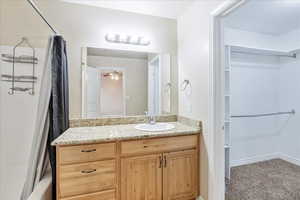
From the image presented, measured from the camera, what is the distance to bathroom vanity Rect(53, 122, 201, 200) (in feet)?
4.56

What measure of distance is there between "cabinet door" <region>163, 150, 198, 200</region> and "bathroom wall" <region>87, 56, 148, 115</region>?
0.80 m

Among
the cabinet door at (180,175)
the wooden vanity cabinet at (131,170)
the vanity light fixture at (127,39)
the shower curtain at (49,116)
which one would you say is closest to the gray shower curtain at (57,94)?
the shower curtain at (49,116)

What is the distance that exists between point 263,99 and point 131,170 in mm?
2737

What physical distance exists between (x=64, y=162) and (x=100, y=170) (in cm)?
32

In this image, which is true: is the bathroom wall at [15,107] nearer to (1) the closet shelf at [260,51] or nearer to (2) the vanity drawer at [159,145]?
(2) the vanity drawer at [159,145]

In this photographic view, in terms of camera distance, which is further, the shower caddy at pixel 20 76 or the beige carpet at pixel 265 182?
the beige carpet at pixel 265 182

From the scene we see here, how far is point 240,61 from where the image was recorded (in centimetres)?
272

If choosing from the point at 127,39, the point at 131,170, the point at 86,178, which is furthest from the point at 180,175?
the point at 127,39

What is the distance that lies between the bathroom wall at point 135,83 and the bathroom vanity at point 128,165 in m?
0.61

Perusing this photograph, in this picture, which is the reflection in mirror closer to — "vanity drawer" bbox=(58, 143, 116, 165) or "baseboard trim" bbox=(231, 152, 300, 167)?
"vanity drawer" bbox=(58, 143, 116, 165)

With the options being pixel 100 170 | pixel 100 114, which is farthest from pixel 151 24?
pixel 100 170

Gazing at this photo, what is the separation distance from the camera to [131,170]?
1.56m

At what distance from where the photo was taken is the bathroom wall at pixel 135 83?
217cm

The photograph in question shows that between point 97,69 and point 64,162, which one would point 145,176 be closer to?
point 64,162
